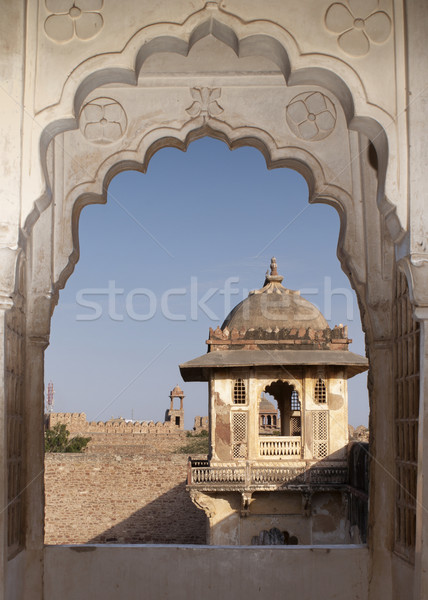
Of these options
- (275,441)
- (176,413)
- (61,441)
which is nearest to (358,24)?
(275,441)

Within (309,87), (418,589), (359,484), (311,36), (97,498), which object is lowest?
(97,498)

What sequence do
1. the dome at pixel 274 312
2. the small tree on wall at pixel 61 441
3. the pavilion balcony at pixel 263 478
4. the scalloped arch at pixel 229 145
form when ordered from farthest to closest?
the small tree on wall at pixel 61 441 < the dome at pixel 274 312 < the pavilion balcony at pixel 263 478 < the scalloped arch at pixel 229 145

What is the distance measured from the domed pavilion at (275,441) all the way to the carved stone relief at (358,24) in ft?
47.8

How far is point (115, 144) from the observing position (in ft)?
19.8

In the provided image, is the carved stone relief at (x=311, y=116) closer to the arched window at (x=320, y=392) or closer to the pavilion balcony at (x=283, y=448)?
the arched window at (x=320, y=392)

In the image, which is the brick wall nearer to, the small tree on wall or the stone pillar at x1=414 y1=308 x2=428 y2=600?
the small tree on wall

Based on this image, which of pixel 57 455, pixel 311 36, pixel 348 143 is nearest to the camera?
pixel 311 36

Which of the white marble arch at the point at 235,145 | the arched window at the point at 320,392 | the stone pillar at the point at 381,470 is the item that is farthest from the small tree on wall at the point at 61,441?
the stone pillar at the point at 381,470

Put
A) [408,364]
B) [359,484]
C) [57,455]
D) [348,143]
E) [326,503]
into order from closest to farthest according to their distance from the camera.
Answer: [408,364] → [348,143] → [359,484] → [326,503] → [57,455]

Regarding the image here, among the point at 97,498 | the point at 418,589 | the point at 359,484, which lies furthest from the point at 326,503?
A: the point at 418,589

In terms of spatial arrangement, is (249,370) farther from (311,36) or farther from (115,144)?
(311,36)

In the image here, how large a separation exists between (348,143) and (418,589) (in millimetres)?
3582

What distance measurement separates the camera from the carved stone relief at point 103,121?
605cm

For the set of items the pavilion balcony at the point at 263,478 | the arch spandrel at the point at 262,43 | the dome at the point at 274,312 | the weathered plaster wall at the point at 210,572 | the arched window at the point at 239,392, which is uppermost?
the arch spandrel at the point at 262,43
